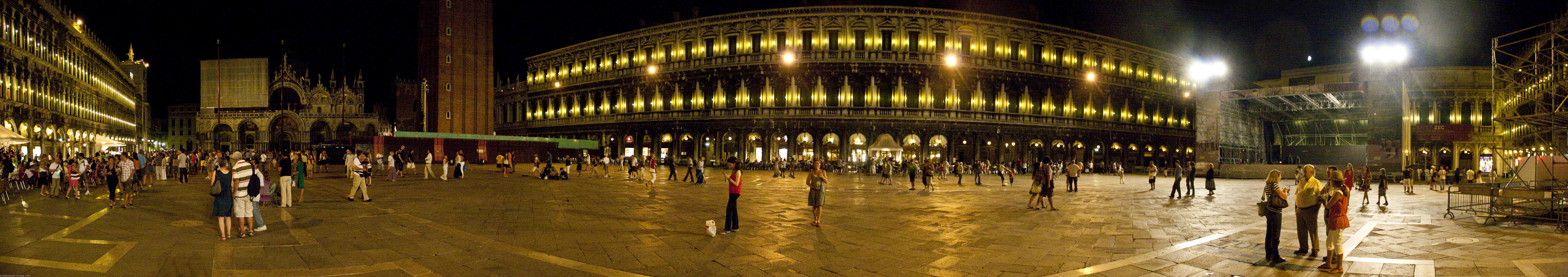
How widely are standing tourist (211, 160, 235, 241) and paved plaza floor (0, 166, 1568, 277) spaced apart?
0.20 m

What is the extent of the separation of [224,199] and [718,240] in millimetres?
6039

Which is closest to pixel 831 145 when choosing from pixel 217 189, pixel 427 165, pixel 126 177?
pixel 427 165

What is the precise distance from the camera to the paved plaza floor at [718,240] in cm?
737

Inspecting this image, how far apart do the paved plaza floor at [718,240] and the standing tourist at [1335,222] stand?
Answer: 0.89 feet

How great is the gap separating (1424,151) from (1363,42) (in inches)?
741

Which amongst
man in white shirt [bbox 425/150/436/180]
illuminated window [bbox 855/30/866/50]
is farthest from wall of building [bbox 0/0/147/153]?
illuminated window [bbox 855/30/866/50]

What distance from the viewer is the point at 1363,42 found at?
105ft

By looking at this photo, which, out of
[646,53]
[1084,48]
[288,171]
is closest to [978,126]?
[1084,48]

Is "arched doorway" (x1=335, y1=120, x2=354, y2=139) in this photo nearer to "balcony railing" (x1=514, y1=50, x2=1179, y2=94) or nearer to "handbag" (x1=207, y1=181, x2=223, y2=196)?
"balcony railing" (x1=514, y1=50, x2=1179, y2=94)

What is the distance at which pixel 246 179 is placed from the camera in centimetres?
915

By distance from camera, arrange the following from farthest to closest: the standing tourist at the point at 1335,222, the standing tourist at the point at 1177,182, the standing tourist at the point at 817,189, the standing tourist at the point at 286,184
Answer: the standing tourist at the point at 1177,182 → the standing tourist at the point at 286,184 → the standing tourist at the point at 817,189 → the standing tourist at the point at 1335,222

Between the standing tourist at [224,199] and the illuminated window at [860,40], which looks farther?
the illuminated window at [860,40]

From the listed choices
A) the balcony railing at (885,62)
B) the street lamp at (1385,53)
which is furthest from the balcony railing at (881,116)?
the street lamp at (1385,53)

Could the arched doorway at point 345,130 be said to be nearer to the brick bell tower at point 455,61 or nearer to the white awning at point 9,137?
the brick bell tower at point 455,61
